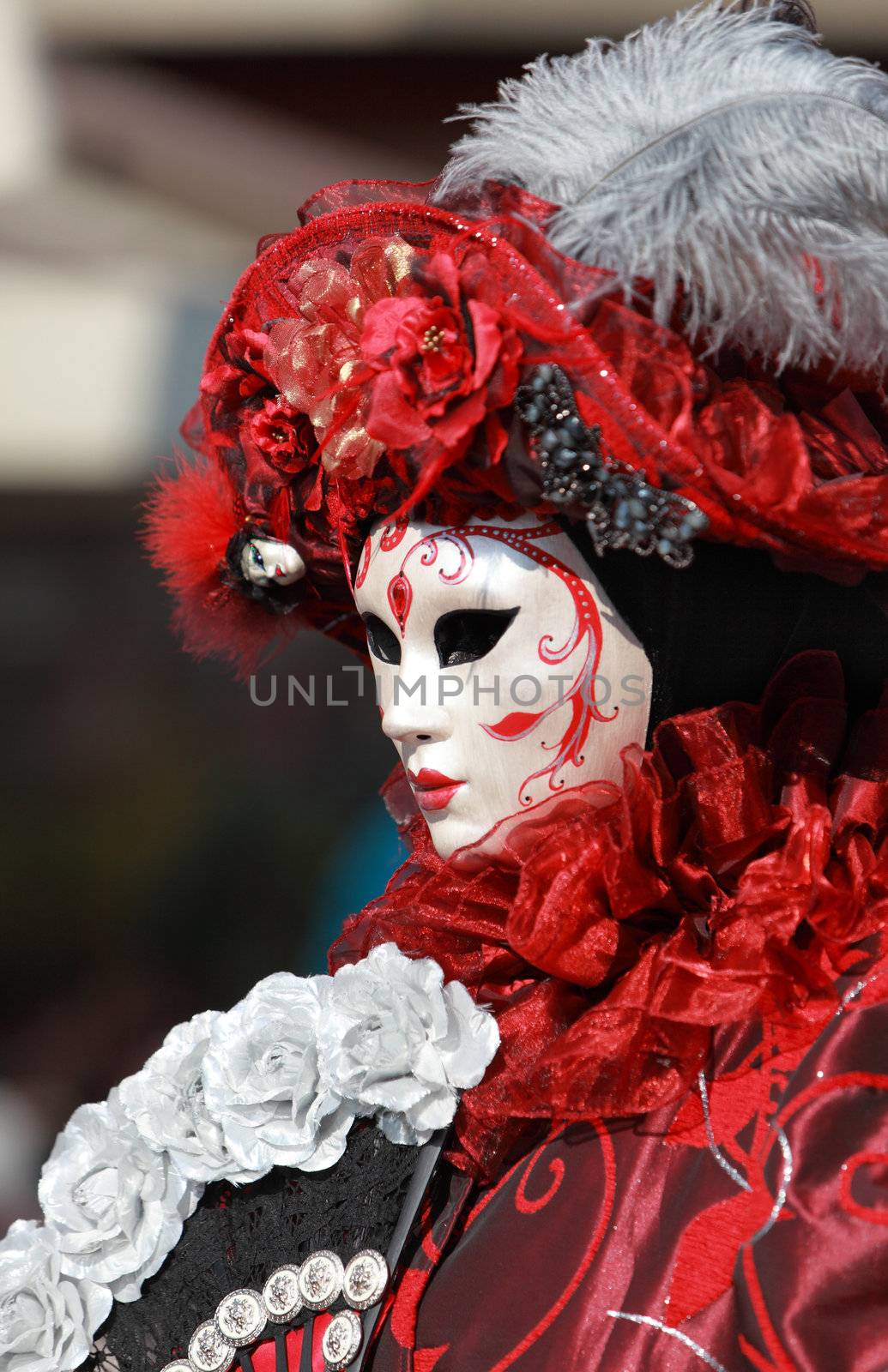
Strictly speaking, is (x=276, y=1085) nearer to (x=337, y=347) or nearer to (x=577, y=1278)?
(x=577, y=1278)

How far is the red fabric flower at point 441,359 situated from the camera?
0.91 metres

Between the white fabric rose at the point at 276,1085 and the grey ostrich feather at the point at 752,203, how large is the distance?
0.61 meters

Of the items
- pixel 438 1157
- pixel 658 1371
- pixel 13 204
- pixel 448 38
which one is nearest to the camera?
pixel 658 1371

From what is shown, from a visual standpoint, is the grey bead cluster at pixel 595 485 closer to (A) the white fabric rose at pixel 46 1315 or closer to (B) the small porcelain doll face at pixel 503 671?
(B) the small porcelain doll face at pixel 503 671

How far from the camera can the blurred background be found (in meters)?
2.75

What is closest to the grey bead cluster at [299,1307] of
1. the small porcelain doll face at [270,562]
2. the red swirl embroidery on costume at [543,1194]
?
the red swirl embroidery on costume at [543,1194]

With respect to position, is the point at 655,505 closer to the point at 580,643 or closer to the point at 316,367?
the point at 580,643

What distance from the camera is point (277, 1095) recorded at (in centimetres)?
100

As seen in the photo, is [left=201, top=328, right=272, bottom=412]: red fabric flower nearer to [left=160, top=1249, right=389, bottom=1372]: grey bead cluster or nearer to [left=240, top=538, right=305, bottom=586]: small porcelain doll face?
[left=240, top=538, right=305, bottom=586]: small porcelain doll face

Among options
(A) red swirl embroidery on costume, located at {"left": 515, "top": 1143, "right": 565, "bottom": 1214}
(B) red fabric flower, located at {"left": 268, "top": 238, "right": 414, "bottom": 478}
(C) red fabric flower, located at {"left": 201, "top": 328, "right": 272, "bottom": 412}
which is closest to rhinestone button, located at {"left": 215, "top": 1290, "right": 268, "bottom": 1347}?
(A) red swirl embroidery on costume, located at {"left": 515, "top": 1143, "right": 565, "bottom": 1214}

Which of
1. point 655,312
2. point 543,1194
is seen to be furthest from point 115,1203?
point 655,312

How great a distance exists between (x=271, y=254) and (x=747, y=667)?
57 centimetres

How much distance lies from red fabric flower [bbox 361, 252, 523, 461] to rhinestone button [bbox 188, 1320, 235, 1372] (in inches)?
27.0

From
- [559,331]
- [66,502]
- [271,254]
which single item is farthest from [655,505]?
[66,502]
